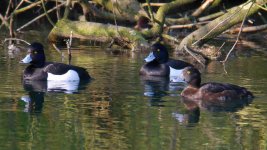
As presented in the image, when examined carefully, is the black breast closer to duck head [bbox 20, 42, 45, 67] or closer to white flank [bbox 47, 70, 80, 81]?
white flank [bbox 47, 70, 80, 81]

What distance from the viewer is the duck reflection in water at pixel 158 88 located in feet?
45.9

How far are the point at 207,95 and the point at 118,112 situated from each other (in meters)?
2.13

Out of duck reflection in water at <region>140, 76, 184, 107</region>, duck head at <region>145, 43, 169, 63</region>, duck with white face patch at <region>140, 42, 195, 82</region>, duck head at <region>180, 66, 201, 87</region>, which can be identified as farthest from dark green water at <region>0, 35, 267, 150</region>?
duck head at <region>145, 43, 169, 63</region>

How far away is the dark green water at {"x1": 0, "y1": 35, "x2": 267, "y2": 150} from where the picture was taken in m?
10.4

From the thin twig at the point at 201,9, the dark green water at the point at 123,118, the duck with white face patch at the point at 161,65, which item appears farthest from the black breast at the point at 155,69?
the thin twig at the point at 201,9

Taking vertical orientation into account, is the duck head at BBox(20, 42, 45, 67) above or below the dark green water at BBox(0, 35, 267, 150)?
above

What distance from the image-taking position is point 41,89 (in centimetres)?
1526

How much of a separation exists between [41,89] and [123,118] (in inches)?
139

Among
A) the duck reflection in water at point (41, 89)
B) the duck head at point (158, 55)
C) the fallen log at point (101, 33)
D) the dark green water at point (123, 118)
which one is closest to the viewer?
the dark green water at point (123, 118)

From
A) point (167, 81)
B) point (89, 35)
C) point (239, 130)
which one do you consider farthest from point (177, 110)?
point (89, 35)

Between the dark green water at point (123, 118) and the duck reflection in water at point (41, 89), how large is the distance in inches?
1.3

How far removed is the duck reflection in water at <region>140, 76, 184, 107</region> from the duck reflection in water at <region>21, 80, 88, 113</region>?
1198mm

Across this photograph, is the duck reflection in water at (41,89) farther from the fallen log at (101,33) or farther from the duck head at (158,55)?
the fallen log at (101,33)

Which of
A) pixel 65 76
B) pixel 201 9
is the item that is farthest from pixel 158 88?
pixel 201 9
